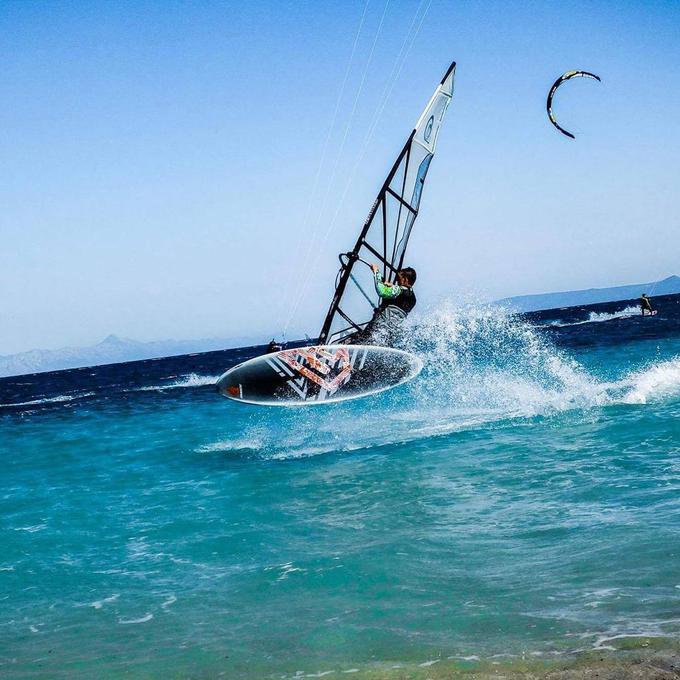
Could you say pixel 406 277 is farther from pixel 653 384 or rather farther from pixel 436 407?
pixel 653 384

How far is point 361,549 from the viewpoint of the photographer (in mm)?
6562

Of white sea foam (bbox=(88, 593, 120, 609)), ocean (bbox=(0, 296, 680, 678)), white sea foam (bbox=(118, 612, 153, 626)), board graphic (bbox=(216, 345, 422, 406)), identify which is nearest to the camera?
ocean (bbox=(0, 296, 680, 678))

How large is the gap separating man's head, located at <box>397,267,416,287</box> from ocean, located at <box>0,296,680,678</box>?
0.83m

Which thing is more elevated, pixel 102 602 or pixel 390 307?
pixel 390 307

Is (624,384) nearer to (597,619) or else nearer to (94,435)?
(597,619)

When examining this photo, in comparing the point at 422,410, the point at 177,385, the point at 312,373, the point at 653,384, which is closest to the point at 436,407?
the point at 422,410

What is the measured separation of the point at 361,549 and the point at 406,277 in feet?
20.0

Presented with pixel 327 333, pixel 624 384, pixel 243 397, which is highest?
pixel 327 333

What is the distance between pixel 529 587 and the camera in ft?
16.4

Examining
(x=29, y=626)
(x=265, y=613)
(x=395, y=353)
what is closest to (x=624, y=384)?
(x=395, y=353)

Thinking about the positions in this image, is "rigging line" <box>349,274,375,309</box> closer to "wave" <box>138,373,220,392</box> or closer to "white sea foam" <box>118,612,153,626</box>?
"white sea foam" <box>118,612,153,626</box>

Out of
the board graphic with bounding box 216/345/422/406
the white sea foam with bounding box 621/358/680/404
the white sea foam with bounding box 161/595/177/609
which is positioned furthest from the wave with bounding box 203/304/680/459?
the white sea foam with bounding box 161/595/177/609

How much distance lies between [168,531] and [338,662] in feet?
15.2

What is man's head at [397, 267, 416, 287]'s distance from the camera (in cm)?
1158
